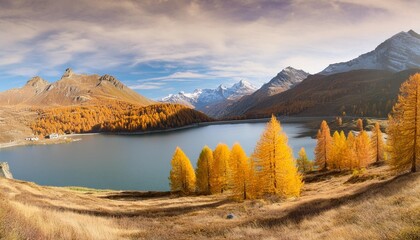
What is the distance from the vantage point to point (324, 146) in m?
80.4

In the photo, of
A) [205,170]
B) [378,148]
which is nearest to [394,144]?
[205,170]

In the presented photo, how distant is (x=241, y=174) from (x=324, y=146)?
144ft

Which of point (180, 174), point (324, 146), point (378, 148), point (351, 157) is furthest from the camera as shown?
point (378, 148)

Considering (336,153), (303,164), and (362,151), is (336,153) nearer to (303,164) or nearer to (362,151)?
(362,151)

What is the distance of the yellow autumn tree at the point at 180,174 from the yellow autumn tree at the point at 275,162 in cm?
3047

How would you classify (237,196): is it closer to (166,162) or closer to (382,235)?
(382,235)

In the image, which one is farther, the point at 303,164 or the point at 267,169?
the point at 303,164

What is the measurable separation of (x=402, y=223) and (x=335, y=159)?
7195cm

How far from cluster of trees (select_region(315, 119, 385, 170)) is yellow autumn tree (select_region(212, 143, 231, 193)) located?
31090 mm

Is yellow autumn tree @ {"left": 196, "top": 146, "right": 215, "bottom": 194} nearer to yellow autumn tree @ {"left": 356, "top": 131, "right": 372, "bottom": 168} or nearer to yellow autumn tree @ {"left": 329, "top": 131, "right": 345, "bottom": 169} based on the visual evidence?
yellow autumn tree @ {"left": 329, "top": 131, "right": 345, "bottom": 169}

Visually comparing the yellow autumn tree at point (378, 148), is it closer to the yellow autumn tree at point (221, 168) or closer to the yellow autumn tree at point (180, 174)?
the yellow autumn tree at point (221, 168)

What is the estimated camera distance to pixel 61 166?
12875cm

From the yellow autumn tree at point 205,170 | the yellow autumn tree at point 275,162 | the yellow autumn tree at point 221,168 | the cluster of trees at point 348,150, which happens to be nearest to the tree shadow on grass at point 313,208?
the yellow autumn tree at point 275,162

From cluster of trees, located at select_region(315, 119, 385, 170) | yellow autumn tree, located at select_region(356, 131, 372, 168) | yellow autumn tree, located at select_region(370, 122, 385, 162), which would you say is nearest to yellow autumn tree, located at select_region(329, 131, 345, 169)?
cluster of trees, located at select_region(315, 119, 385, 170)
